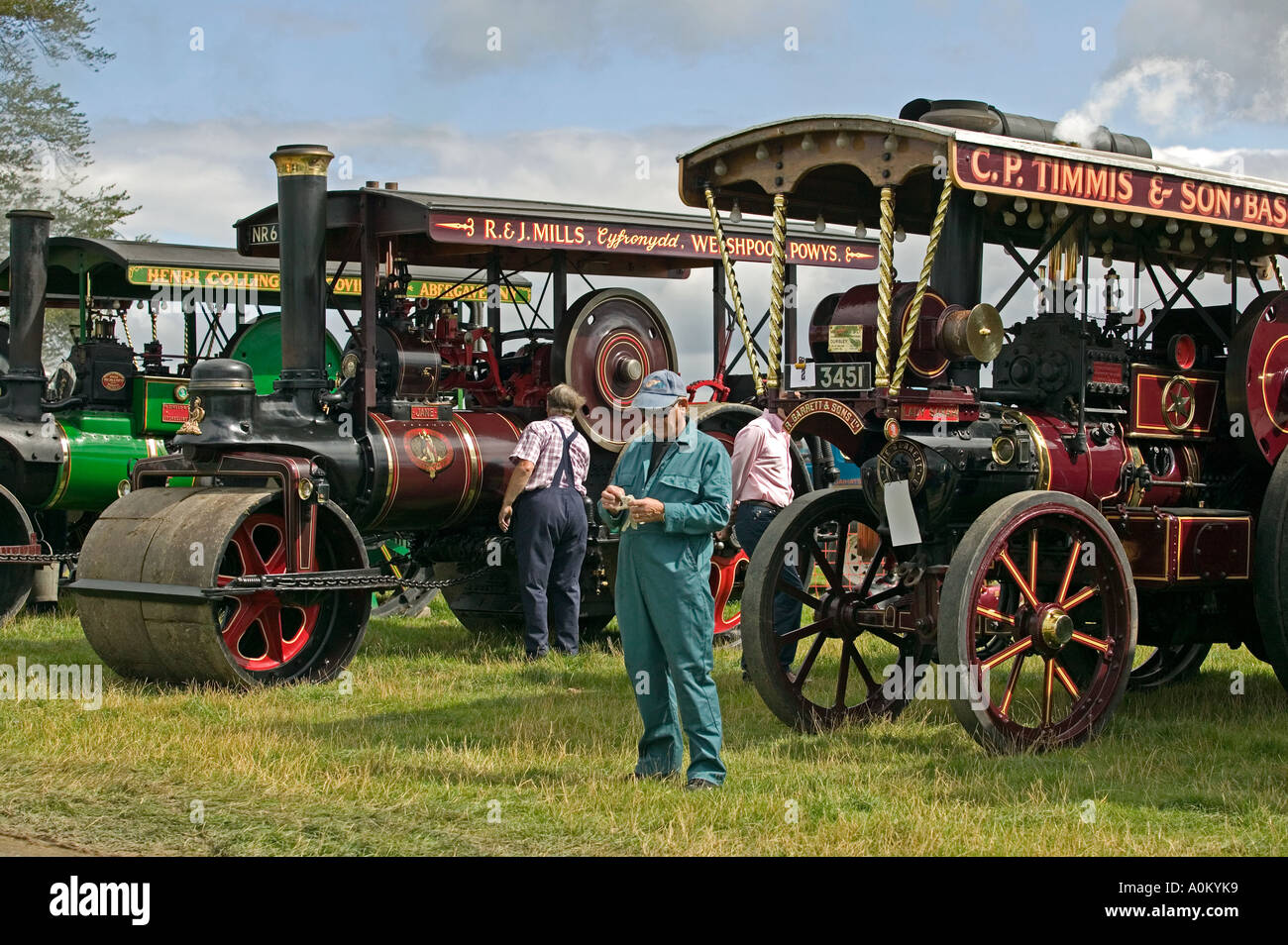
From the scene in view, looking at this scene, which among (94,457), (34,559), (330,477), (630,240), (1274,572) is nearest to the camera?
(1274,572)

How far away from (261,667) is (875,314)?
3549 mm

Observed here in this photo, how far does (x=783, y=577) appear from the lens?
276 inches

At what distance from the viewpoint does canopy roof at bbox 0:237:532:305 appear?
1202 cm

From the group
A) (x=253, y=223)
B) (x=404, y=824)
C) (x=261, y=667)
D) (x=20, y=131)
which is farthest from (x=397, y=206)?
(x=20, y=131)

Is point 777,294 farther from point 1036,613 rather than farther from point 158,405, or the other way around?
point 158,405

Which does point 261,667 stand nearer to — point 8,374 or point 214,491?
point 214,491

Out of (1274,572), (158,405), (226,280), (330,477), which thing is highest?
(226,280)

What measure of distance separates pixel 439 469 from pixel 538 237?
149cm

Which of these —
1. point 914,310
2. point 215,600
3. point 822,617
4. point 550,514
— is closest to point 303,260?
point 550,514

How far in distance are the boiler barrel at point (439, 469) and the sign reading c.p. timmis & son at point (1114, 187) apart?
4.11 meters

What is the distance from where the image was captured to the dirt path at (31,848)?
484 cm

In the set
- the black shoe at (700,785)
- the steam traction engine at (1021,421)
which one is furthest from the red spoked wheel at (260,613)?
the black shoe at (700,785)

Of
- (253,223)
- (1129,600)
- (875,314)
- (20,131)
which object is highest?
(20,131)

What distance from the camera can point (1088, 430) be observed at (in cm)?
691
